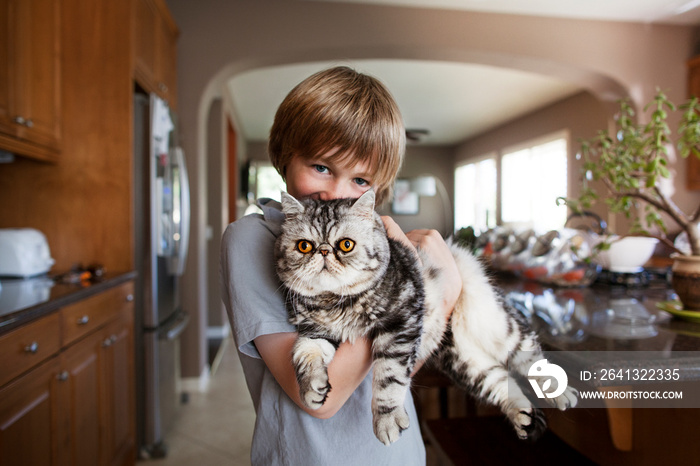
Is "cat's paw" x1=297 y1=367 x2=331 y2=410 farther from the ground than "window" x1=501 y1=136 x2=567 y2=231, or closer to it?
closer to it

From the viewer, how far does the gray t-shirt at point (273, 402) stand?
0.79 metres

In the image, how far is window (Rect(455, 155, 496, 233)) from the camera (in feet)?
27.8

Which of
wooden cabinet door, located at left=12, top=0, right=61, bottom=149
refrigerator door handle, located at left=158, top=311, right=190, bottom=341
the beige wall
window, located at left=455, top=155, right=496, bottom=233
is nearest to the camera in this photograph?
wooden cabinet door, located at left=12, top=0, right=61, bottom=149

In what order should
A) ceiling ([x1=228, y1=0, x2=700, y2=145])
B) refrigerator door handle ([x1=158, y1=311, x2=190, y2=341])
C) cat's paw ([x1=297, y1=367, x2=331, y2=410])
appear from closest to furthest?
cat's paw ([x1=297, y1=367, x2=331, y2=410]) → refrigerator door handle ([x1=158, y1=311, x2=190, y2=341]) → ceiling ([x1=228, y1=0, x2=700, y2=145])

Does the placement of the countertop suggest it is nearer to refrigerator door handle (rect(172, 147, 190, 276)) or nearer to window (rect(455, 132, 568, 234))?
refrigerator door handle (rect(172, 147, 190, 276))

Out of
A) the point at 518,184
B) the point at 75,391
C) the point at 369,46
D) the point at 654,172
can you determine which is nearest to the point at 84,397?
the point at 75,391

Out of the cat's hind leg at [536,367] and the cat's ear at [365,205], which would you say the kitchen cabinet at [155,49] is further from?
the cat's hind leg at [536,367]

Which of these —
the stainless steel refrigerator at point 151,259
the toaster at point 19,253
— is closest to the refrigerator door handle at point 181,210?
the stainless steel refrigerator at point 151,259

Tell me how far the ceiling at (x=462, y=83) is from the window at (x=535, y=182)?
0.69 meters

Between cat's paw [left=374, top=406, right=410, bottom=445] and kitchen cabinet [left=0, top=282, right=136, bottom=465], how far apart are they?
3.46 ft

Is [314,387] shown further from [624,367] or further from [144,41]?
[144,41]

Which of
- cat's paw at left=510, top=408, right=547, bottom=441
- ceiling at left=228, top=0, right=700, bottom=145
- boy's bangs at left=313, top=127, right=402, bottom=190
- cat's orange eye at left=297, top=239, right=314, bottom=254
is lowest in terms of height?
cat's paw at left=510, top=408, right=547, bottom=441

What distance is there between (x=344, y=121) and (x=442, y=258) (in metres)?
0.34

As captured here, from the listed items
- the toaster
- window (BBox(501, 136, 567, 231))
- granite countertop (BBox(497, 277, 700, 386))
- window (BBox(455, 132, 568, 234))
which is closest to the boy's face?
granite countertop (BBox(497, 277, 700, 386))
